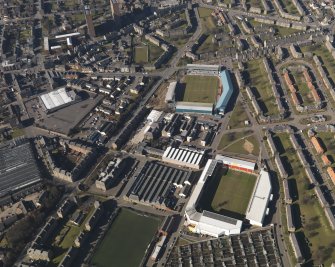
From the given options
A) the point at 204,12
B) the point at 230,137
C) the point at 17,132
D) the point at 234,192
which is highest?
the point at 204,12

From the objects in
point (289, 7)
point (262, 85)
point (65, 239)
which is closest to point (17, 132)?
point (65, 239)

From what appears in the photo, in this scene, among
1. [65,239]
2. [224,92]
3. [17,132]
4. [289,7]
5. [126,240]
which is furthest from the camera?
[289,7]

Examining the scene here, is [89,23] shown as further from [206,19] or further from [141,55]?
[206,19]

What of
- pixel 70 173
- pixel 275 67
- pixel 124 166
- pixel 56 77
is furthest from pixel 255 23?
pixel 70 173

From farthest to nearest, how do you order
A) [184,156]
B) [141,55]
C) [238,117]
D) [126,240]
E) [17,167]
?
[141,55] < [238,117] < [17,167] < [184,156] < [126,240]

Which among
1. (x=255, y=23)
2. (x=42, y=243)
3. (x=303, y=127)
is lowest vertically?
(x=42, y=243)

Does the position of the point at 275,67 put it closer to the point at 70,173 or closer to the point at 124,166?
the point at 124,166
